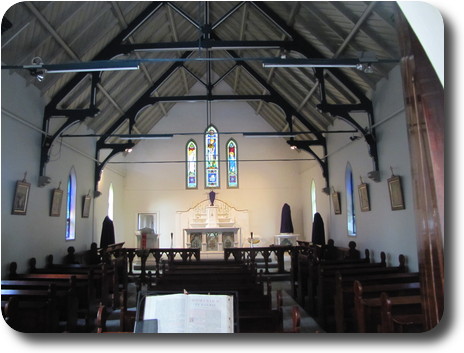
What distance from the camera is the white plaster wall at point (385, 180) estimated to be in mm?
6070

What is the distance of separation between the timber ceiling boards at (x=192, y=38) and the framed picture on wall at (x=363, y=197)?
193 cm

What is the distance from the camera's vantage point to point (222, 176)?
15.0 metres

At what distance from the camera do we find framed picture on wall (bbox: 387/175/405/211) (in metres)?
6.27

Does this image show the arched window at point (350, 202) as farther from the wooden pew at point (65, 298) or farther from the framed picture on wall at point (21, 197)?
the framed picture on wall at point (21, 197)

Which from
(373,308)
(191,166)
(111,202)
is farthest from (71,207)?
(373,308)

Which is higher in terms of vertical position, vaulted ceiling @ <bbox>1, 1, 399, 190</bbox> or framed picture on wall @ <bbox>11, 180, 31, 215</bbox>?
vaulted ceiling @ <bbox>1, 1, 399, 190</bbox>

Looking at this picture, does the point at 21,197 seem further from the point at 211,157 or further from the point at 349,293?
the point at 211,157

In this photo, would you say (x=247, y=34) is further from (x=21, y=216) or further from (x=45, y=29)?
(x=21, y=216)

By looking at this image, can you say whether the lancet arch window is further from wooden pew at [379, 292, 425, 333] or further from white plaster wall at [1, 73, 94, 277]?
wooden pew at [379, 292, 425, 333]

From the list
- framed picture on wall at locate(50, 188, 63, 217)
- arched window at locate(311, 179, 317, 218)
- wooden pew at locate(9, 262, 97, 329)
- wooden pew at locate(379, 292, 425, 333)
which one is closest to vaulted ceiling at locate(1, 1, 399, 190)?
framed picture on wall at locate(50, 188, 63, 217)

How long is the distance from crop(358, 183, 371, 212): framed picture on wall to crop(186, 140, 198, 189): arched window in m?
8.01

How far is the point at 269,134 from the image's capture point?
1010 centimetres

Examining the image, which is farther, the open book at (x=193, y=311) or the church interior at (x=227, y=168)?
the church interior at (x=227, y=168)

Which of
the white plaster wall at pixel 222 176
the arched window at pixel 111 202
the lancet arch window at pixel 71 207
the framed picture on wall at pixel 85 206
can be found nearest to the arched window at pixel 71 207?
the lancet arch window at pixel 71 207
